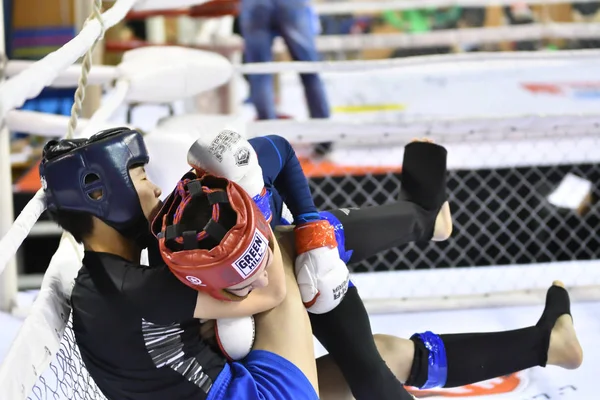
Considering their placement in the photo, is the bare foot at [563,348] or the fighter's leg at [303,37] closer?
the bare foot at [563,348]

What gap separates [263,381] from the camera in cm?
114

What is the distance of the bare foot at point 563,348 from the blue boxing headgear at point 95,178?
2.86 feet

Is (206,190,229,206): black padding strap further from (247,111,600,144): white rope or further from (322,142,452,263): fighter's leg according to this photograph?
(247,111,600,144): white rope

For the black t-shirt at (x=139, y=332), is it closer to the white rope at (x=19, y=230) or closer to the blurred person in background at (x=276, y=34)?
the white rope at (x=19, y=230)

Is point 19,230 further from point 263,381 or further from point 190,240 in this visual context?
point 263,381

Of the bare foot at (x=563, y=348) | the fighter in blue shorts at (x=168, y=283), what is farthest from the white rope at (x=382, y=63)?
the fighter in blue shorts at (x=168, y=283)

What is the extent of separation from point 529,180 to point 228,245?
204cm

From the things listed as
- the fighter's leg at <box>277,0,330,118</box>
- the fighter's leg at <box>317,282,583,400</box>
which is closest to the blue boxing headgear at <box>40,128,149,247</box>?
the fighter's leg at <box>317,282,583,400</box>

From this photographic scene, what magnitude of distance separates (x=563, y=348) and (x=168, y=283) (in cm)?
85

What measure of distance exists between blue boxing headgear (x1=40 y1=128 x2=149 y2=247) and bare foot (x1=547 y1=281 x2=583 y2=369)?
2.86 ft

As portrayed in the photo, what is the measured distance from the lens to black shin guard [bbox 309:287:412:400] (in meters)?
1.33

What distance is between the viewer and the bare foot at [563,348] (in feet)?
4.97

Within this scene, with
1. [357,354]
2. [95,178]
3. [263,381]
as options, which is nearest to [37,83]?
[95,178]

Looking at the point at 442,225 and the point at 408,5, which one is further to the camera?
the point at 408,5
